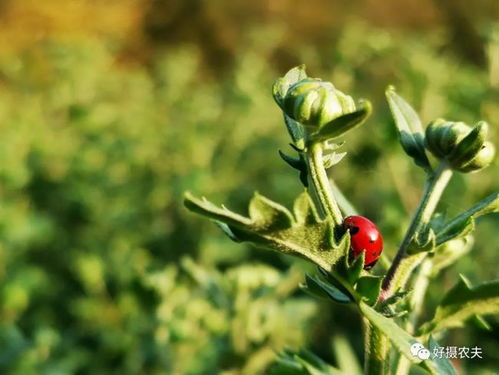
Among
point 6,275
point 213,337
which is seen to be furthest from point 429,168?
point 6,275

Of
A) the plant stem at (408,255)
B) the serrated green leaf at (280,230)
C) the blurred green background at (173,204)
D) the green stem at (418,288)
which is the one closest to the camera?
the serrated green leaf at (280,230)

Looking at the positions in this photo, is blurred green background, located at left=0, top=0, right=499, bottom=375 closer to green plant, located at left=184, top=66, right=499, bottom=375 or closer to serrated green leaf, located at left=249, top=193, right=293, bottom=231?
green plant, located at left=184, top=66, right=499, bottom=375

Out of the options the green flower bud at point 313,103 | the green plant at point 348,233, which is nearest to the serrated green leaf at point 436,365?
the green plant at point 348,233

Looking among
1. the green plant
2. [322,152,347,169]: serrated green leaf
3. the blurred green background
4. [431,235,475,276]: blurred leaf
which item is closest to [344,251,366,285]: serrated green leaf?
the green plant

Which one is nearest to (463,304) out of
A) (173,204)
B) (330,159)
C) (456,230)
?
(456,230)

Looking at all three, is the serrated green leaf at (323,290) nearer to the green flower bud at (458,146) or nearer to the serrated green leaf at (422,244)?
the serrated green leaf at (422,244)

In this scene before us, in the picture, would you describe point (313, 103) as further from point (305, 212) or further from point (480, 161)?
point (480, 161)
